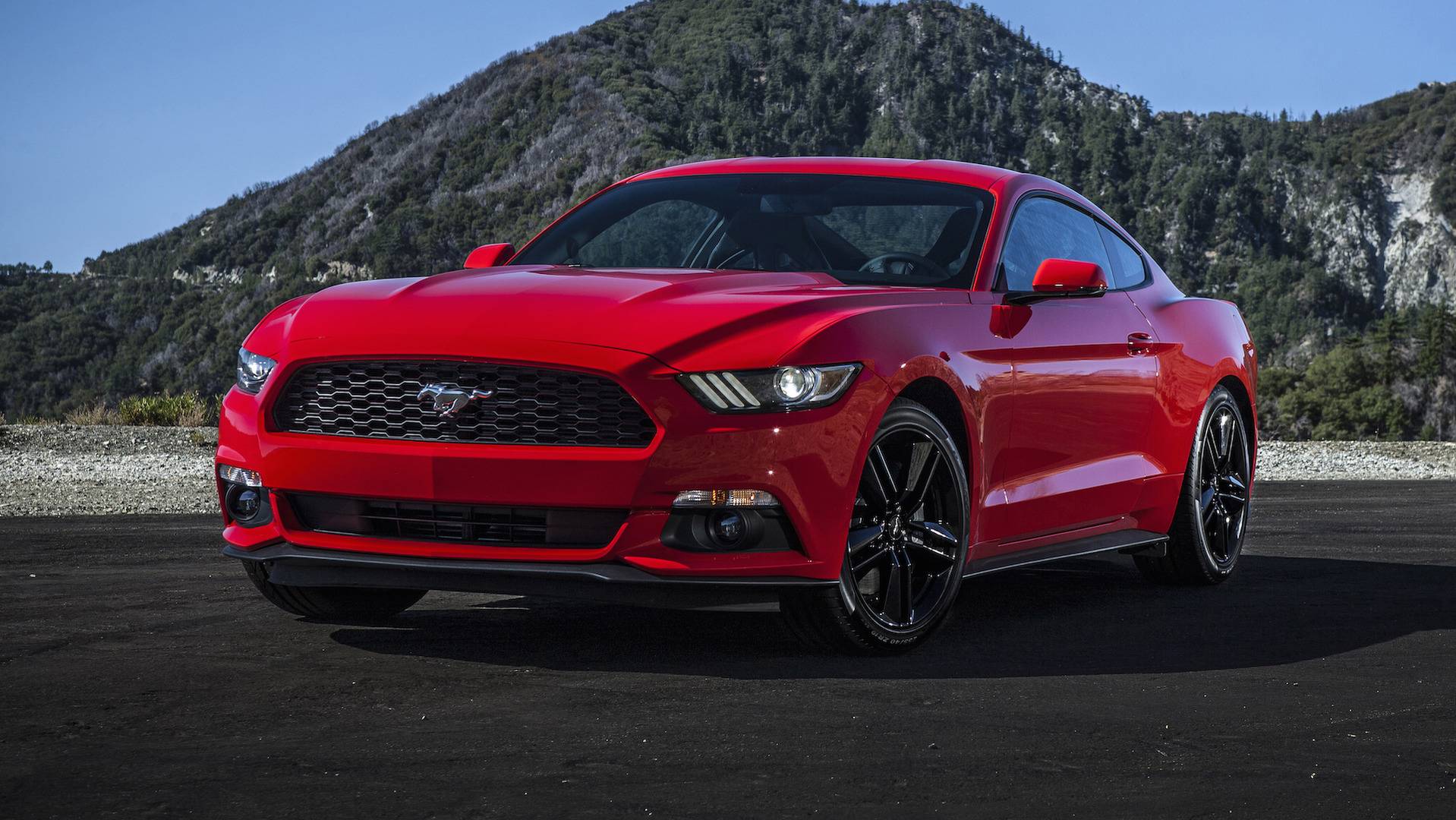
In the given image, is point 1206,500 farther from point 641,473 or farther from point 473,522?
point 473,522

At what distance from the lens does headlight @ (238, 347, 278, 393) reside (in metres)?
5.30

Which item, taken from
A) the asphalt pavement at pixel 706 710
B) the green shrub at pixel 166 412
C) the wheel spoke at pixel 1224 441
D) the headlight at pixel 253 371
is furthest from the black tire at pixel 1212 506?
the green shrub at pixel 166 412

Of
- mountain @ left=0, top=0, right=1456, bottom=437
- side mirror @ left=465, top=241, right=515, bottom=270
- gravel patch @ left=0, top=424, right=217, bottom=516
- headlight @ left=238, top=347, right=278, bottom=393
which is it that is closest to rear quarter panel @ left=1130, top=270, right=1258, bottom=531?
side mirror @ left=465, top=241, right=515, bottom=270

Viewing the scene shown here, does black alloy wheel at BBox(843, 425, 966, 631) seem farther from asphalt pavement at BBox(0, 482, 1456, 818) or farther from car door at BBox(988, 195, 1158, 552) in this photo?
car door at BBox(988, 195, 1158, 552)

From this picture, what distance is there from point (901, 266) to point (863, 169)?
740mm

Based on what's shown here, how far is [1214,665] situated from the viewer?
5391 mm

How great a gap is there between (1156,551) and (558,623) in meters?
2.70

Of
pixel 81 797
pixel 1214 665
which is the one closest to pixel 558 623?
pixel 1214 665

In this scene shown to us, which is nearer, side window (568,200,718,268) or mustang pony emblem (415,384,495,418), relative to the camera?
mustang pony emblem (415,384,495,418)

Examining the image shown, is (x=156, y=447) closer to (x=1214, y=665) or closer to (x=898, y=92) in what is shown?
(x=1214, y=665)

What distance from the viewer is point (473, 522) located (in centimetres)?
494

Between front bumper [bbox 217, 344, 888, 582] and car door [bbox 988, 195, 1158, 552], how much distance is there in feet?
3.64

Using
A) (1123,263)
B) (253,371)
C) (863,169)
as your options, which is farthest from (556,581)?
(1123,263)

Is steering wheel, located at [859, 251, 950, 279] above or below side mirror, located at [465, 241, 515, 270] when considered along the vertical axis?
below
